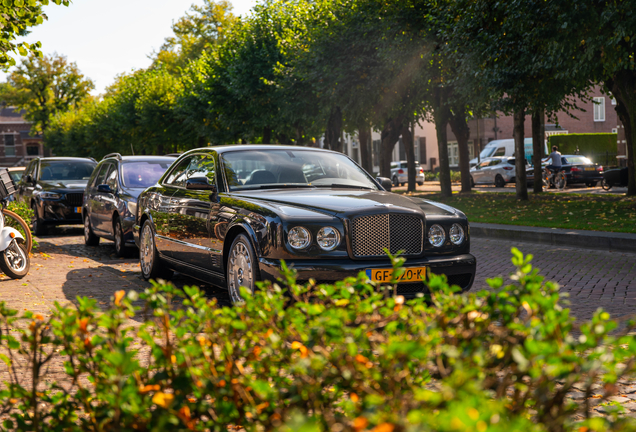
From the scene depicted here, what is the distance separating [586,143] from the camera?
45.8 m

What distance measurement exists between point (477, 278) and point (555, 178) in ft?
75.0

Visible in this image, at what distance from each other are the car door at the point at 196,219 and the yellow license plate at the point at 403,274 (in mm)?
1679

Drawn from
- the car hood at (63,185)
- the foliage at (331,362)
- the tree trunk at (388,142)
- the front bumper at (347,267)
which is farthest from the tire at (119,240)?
the tree trunk at (388,142)

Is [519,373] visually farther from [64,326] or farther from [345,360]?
[64,326]

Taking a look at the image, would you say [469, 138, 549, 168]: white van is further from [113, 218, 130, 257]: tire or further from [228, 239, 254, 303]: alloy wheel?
[228, 239, 254, 303]: alloy wheel

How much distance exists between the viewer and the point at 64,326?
8.09 feet

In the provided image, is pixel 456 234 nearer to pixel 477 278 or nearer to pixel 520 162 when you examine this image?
pixel 477 278

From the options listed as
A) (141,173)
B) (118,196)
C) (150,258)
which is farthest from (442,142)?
(150,258)

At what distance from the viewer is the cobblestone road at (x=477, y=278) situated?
711cm

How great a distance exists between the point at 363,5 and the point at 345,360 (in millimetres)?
22984

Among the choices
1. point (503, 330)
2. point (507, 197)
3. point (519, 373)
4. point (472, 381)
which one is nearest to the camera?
point (472, 381)

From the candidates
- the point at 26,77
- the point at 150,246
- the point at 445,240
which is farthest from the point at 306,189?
the point at 26,77

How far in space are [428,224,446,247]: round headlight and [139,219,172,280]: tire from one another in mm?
3558

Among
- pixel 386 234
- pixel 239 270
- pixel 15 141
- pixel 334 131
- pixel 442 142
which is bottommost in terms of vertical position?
pixel 239 270
